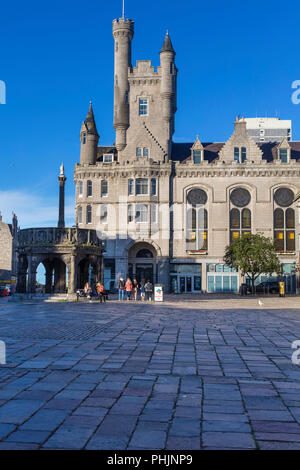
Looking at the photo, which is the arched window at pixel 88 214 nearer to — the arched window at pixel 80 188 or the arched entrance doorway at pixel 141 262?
the arched window at pixel 80 188

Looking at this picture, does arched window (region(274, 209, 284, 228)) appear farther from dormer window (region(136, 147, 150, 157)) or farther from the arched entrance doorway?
dormer window (region(136, 147, 150, 157))

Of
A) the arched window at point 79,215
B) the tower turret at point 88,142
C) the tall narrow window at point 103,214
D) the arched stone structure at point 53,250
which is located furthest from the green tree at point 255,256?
the tower turret at point 88,142

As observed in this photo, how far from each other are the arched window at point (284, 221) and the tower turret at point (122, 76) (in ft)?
65.5

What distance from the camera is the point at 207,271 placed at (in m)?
52.6

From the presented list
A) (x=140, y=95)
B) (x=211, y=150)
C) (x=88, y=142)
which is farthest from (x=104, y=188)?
(x=211, y=150)

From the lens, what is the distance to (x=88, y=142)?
5662 centimetres

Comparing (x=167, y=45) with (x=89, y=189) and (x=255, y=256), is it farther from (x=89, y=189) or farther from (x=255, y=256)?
(x=255, y=256)

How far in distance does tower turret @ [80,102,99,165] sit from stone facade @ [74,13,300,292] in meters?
1.56

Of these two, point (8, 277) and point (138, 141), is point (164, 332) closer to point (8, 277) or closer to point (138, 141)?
point (138, 141)

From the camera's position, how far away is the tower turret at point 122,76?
56.6 metres

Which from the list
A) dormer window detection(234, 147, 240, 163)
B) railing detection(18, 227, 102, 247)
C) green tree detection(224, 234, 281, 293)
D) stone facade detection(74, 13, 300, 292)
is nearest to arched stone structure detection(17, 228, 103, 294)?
railing detection(18, 227, 102, 247)

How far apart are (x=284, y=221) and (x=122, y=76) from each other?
26608 mm

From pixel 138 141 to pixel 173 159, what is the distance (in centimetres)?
522

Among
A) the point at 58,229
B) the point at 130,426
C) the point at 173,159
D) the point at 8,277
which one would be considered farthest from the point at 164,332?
the point at 8,277
